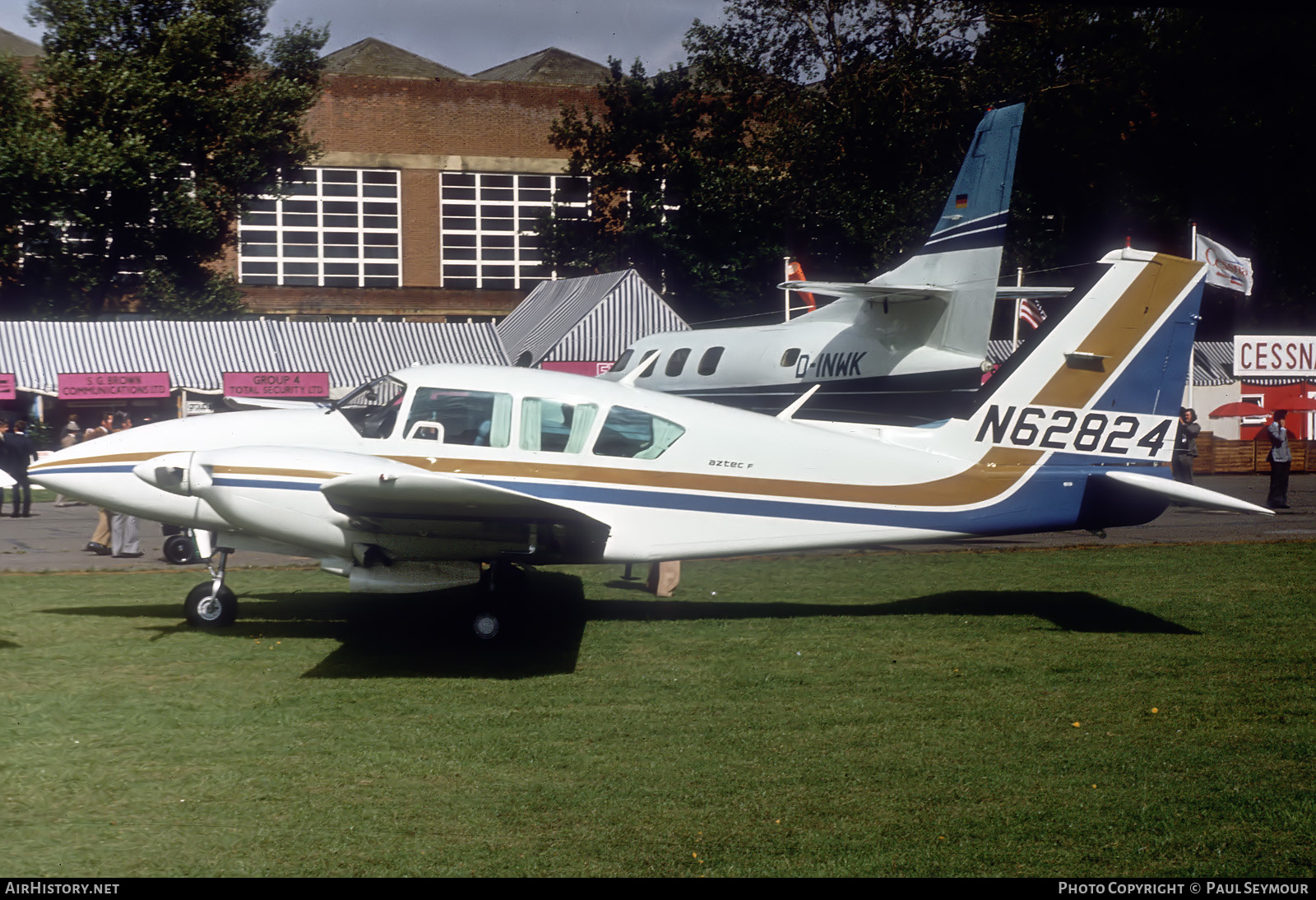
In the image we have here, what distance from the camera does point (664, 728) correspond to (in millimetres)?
7422

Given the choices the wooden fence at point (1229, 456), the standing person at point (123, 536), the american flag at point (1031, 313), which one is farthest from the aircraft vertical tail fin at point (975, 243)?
the wooden fence at point (1229, 456)

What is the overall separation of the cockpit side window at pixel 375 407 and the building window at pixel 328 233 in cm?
4075

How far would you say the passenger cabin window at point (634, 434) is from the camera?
10180 millimetres

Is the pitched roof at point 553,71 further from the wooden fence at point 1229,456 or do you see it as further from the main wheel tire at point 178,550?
the main wheel tire at point 178,550

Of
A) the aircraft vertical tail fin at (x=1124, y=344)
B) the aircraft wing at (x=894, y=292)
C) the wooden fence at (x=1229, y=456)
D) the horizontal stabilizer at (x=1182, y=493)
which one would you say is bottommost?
the wooden fence at (x=1229, y=456)

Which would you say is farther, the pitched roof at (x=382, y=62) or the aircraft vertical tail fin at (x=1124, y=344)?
the pitched roof at (x=382, y=62)

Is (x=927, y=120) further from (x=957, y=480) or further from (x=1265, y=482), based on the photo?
(x=957, y=480)

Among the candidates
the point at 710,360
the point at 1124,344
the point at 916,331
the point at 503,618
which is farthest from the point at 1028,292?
the point at 503,618

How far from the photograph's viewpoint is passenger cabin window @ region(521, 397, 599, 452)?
A: 1008 centimetres

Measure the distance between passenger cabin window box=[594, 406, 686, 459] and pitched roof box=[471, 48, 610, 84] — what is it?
5060cm

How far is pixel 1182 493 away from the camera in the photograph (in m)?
10.0

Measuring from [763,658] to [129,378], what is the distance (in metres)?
25.8

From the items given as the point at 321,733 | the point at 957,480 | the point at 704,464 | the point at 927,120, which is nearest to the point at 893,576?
the point at 957,480

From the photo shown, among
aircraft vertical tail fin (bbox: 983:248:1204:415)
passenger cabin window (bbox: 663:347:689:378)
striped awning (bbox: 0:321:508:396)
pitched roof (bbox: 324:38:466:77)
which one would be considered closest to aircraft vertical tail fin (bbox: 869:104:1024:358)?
passenger cabin window (bbox: 663:347:689:378)
